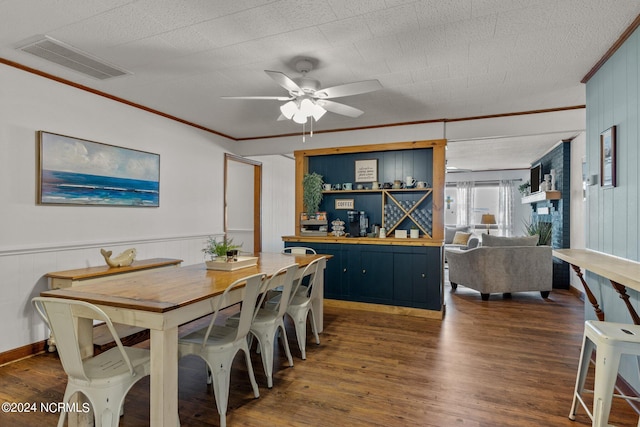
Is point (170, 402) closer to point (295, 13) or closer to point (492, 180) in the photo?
point (295, 13)

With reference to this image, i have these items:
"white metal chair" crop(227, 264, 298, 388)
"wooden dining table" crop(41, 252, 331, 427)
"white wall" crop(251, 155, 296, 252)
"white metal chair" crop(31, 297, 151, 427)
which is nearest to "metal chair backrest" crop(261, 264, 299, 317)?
"white metal chair" crop(227, 264, 298, 388)

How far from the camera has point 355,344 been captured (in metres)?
3.38

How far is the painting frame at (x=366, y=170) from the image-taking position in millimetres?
5023

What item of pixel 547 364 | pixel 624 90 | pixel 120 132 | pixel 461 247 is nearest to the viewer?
pixel 624 90

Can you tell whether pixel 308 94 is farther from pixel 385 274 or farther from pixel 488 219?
pixel 488 219

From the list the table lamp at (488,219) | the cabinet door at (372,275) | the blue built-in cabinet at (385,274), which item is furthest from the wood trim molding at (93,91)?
the table lamp at (488,219)

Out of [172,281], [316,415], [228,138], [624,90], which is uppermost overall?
[228,138]

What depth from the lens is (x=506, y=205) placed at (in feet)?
31.4

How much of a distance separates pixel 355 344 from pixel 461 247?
5705 millimetres

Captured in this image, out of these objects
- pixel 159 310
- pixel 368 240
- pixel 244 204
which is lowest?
pixel 159 310

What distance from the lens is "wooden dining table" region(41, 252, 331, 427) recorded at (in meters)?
1.74

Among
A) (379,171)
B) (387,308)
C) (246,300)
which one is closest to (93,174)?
(246,300)

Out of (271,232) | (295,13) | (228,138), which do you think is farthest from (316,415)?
(271,232)

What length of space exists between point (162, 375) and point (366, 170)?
12.8 ft
